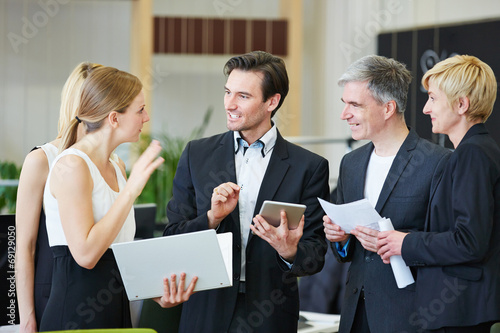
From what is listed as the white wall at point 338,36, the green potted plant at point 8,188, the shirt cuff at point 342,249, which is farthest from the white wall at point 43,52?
the shirt cuff at point 342,249

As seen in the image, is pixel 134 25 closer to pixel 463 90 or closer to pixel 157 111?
pixel 157 111

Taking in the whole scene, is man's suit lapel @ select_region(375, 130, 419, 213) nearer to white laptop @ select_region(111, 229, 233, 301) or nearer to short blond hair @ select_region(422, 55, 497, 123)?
short blond hair @ select_region(422, 55, 497, 123)

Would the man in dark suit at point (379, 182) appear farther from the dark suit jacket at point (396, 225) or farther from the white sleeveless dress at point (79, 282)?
the white sleeveless dress at point (79, 282)

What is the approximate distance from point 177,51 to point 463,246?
5.74 m

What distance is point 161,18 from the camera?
7.10 metres

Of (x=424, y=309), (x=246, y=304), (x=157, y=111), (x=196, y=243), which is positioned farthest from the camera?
(x=157, y=111)

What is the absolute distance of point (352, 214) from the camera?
6.53 feet

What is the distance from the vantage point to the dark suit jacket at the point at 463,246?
185 centimetres

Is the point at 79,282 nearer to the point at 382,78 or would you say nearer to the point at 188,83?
the point at 382,78

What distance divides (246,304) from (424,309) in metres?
0.57

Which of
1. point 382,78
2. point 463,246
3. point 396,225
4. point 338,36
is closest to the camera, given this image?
point 463,246

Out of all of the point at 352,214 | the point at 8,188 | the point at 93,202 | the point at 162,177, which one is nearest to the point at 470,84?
the point at 352,214

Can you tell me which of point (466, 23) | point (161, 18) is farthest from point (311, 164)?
point (161, 18)

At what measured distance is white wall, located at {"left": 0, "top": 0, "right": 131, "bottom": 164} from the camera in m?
6.82
